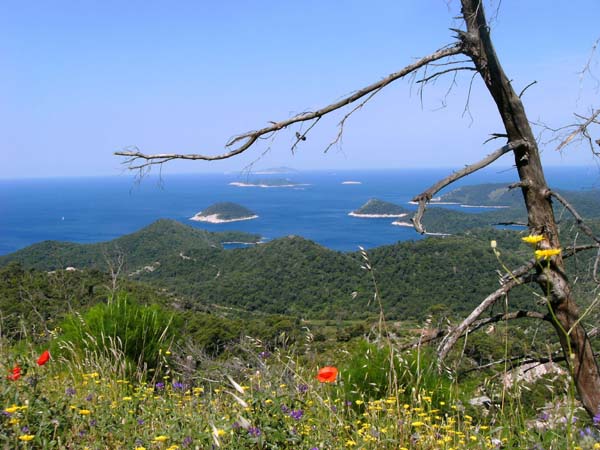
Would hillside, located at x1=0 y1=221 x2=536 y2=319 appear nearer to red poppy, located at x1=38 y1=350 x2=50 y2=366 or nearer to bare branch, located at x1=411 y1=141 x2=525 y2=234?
red poppy, located at x1=38 y1=350 x2=50 y2=366

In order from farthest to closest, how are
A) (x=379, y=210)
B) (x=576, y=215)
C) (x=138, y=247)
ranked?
(x=379, y=210)
(x=138, y=247)
(x=576, y=215)

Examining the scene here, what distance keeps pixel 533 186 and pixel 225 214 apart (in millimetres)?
183802

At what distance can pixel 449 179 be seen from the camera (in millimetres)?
3021

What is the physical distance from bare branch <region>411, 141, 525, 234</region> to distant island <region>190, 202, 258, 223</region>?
7005 inches

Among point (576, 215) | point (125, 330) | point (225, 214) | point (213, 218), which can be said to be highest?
point (576, 215)

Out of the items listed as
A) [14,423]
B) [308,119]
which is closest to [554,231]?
[308,119]

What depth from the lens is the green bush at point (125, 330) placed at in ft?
15.6

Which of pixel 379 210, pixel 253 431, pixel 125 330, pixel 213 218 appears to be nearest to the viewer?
pixel 253 431

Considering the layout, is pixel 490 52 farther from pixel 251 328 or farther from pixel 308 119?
pixel 251 328

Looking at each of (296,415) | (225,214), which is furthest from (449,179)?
(225,214)

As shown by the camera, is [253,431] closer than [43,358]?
Yes

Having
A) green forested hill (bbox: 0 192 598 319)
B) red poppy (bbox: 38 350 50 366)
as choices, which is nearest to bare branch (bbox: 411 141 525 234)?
red poppy (bbox: 38 350 50 366)

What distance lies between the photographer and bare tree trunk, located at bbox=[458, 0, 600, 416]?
10.9 ft

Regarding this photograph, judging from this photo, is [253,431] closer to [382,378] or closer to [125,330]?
Result: [382,378]
